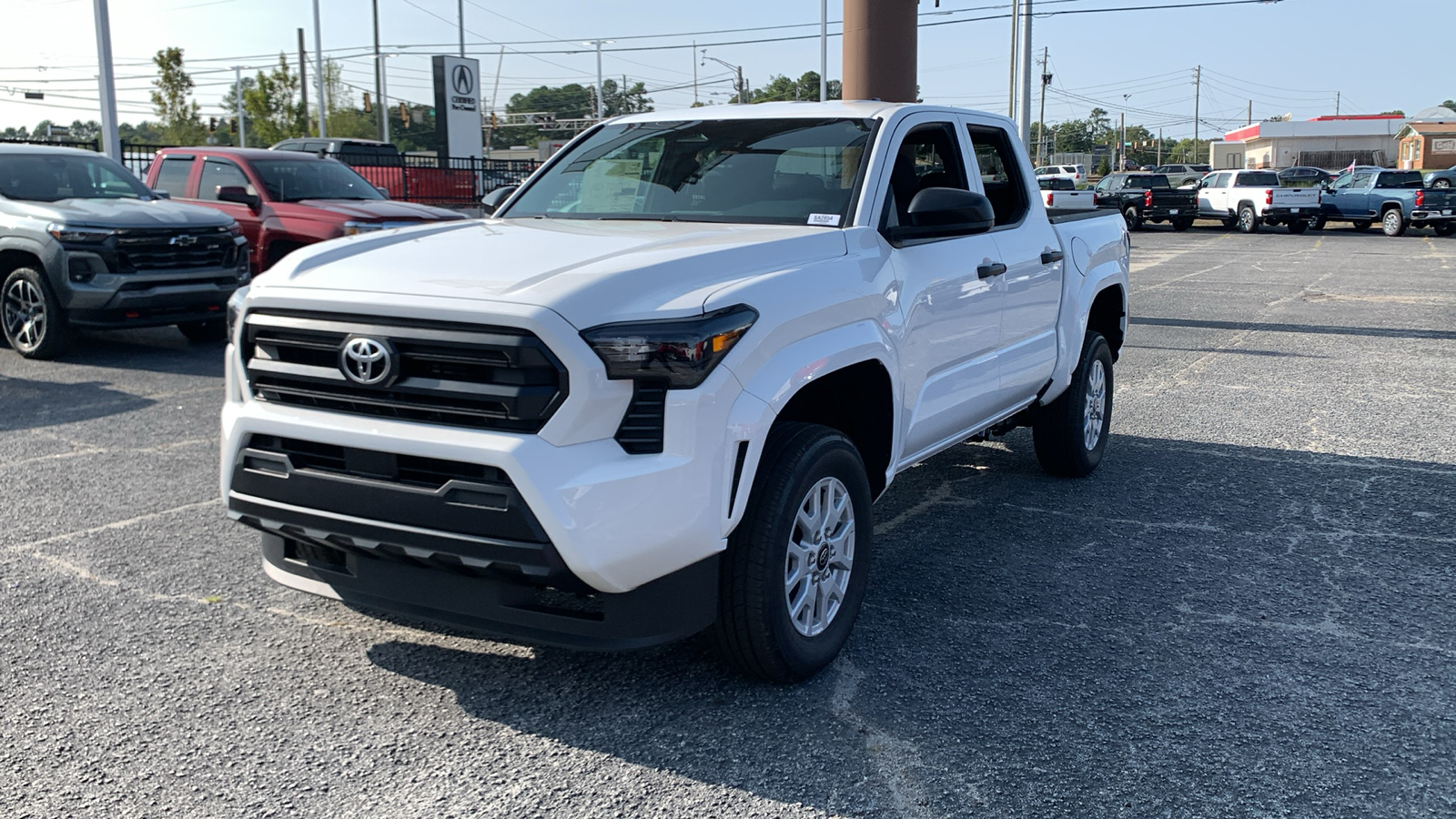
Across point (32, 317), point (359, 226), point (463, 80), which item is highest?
point (463, 80)

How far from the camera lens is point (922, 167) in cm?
521

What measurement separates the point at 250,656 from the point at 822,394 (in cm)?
210

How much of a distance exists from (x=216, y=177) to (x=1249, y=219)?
106 feet

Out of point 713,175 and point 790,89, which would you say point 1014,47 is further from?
point 790,89

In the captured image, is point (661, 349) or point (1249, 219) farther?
point (1249, 219)

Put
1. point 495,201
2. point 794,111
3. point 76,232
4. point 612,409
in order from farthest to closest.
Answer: point 76,232
point 495,201
point 794,111
point 612,409

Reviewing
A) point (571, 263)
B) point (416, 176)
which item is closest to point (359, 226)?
point (571, 263)

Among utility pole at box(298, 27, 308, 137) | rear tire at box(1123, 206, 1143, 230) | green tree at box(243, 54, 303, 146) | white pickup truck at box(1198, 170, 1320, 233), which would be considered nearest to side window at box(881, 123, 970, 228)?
white pickup truck at box(1198, 170, 1320, 233)

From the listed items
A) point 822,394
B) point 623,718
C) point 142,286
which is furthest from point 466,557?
point 142,286

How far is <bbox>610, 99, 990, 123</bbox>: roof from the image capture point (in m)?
5.01

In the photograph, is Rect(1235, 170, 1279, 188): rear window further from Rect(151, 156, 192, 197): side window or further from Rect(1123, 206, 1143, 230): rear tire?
Rect(151, 156, 192, 197): side window

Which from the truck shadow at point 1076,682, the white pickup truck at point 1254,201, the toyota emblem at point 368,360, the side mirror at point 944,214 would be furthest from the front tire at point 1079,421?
the white pickup truck at point 1254,201

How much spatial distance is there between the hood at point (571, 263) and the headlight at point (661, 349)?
0.04 meters

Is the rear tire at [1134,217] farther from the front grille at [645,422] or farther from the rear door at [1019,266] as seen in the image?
the front grille at [645,422]
